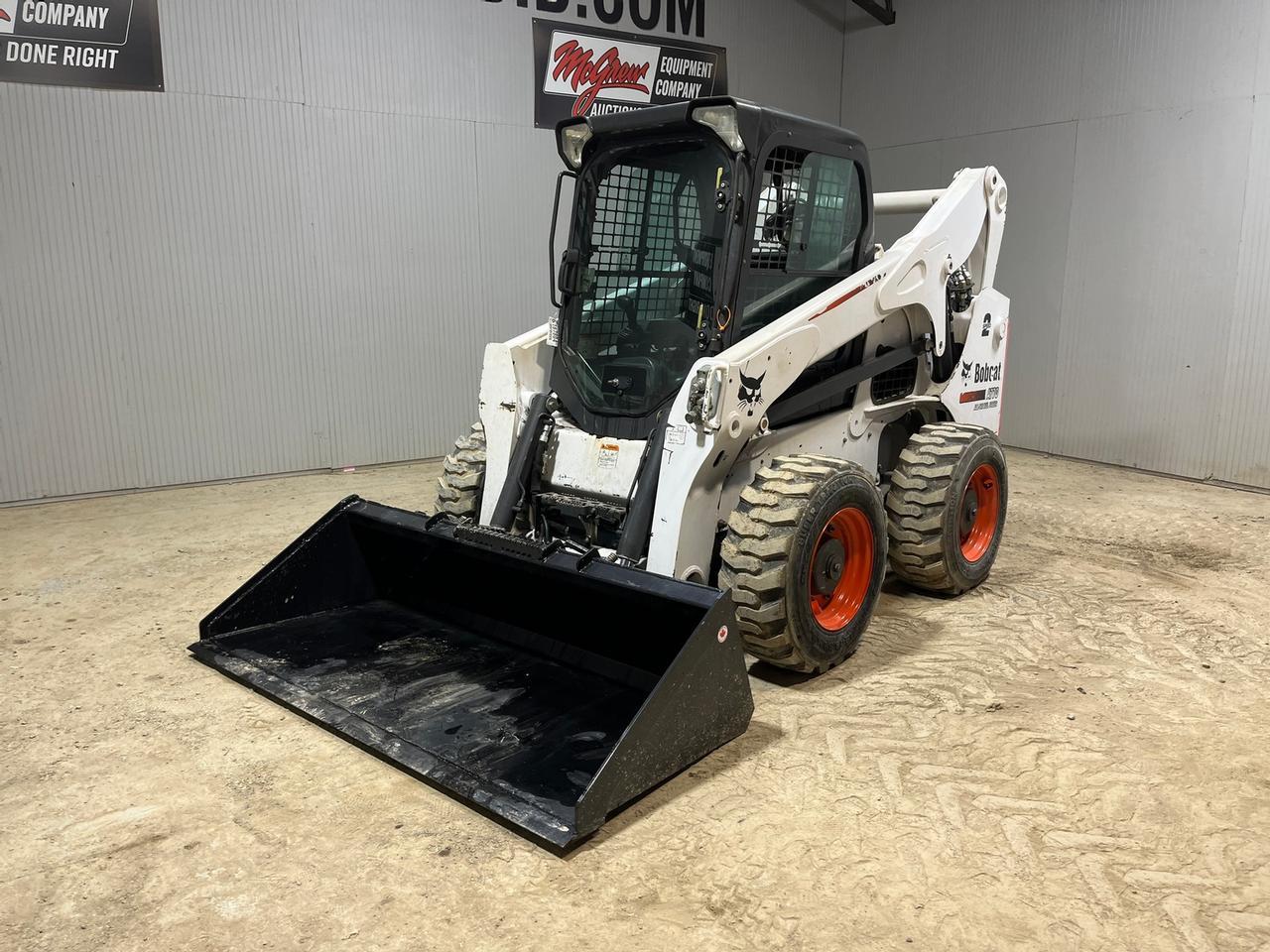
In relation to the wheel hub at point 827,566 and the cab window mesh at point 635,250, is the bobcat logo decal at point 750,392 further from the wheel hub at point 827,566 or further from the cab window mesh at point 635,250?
the wheel hub at point 827,566

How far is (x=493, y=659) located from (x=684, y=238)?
6.20 feet

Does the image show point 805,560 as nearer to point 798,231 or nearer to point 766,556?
point 766,556

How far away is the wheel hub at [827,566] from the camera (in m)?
3.91

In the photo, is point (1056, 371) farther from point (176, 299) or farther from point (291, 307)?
point (176, 299)

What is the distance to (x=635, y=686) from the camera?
3520 millimetres

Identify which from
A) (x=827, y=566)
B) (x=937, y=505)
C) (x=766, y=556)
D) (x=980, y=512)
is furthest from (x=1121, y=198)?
(x=766, y=556)

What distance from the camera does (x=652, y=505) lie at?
3.85m

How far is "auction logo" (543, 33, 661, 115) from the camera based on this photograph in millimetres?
8648

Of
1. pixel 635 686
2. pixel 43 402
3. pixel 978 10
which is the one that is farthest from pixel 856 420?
pixel 978 10

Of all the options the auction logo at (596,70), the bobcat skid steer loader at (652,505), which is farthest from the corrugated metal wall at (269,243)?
the bobcat skid steer loader at (652,505)

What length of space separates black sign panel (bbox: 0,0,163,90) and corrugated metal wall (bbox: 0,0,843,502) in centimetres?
11

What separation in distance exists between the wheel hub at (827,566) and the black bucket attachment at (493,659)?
76 cm

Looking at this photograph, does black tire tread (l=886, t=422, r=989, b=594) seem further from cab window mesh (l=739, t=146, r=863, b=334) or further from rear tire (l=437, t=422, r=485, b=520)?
rear tire (l=437, t=422, r=485, b=520)

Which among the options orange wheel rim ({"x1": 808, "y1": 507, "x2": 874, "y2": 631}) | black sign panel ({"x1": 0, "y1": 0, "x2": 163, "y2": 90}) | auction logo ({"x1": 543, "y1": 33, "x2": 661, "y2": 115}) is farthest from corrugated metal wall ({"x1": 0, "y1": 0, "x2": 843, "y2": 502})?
orange wheel rim ({"x1": 808, "y1": 507, "x2": 874, "y2": 631})
